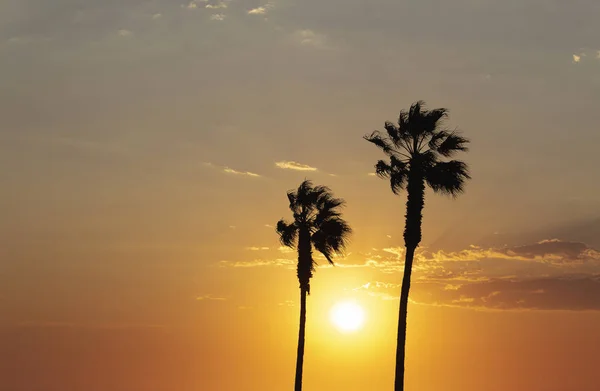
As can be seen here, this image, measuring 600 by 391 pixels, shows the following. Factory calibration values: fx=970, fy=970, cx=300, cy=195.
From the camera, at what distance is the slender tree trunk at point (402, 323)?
193 feet

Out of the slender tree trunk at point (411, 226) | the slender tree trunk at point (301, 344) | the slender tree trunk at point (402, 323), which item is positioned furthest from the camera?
the slender tree trunk at point (301, 344)

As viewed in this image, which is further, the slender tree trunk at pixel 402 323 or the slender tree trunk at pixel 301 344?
the slender tree trunk at pixel 301 344

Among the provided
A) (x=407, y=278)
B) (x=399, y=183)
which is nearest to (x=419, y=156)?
(x=399, y=183)

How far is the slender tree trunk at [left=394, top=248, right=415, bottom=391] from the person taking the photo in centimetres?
5872

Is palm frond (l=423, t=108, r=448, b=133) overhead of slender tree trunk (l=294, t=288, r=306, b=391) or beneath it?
overhead

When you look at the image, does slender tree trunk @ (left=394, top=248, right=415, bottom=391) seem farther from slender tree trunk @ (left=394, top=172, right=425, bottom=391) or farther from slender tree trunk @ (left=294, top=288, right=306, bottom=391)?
slender tree trunk @ (left=294, top=288, right=306, bottom=391)

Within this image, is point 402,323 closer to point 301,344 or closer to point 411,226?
point 411,226

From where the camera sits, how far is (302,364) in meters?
73.4

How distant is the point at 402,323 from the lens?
59781mm

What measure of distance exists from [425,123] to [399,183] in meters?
4.26

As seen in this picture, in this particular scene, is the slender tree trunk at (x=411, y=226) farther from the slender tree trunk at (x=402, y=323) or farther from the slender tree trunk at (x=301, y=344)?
the slender tree trunk at (x=301, y=344)

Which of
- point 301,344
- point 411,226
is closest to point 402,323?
point 411,226

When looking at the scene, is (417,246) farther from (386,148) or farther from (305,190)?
(305,190)

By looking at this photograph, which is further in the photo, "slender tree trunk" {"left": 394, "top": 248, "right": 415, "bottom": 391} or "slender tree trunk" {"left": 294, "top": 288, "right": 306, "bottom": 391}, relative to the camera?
"slender tree trunk" {"left": 294, "top": 288, "right": 306, "bottom": 391}
